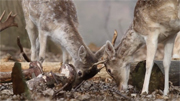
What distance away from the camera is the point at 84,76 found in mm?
6133

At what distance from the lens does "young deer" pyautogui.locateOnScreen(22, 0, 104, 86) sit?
20.6 ft

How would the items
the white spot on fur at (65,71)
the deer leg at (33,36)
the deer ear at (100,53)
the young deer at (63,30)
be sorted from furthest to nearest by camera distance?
the deer leg at (33,36)
the deer ear at (100,53)
the young deer at (63,30)
the white spot on fur at (65,71)

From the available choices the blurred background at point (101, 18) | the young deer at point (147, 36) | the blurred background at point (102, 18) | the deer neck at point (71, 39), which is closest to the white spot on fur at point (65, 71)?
the young deer at point (147, 36)

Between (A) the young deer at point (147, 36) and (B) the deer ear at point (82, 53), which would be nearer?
(A) the young deer at point (147, 36)

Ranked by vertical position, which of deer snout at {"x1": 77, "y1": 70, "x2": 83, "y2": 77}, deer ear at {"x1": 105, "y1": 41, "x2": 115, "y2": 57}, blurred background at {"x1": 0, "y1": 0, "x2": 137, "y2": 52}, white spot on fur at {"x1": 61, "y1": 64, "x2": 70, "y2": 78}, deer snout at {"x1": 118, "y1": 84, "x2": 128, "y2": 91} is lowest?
deer snout at {"x1": 118, "y1": 84, "x2": 128, "y2": 91}

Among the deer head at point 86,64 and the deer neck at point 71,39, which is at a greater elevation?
the deer neck at point 71,39

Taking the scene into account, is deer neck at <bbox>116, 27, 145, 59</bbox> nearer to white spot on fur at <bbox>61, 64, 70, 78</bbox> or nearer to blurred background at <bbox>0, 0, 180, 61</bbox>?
white spot on fur at <bbox>61, 64, 70, 78</bbox>

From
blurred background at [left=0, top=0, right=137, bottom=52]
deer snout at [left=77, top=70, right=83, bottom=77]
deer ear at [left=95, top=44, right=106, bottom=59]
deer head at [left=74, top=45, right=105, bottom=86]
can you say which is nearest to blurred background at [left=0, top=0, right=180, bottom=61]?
blurred background at [left=0, top=0, right=137, bottom=52]

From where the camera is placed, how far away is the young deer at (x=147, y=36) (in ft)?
15.8

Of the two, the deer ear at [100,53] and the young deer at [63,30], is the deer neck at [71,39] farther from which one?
the deer ear at [100,53]

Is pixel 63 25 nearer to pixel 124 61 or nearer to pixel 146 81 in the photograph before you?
pixel 124 61

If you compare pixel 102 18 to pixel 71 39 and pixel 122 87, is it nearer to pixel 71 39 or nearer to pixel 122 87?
pixel 71 39

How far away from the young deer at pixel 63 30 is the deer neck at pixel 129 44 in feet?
2.18

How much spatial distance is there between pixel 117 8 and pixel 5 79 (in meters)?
8.48
